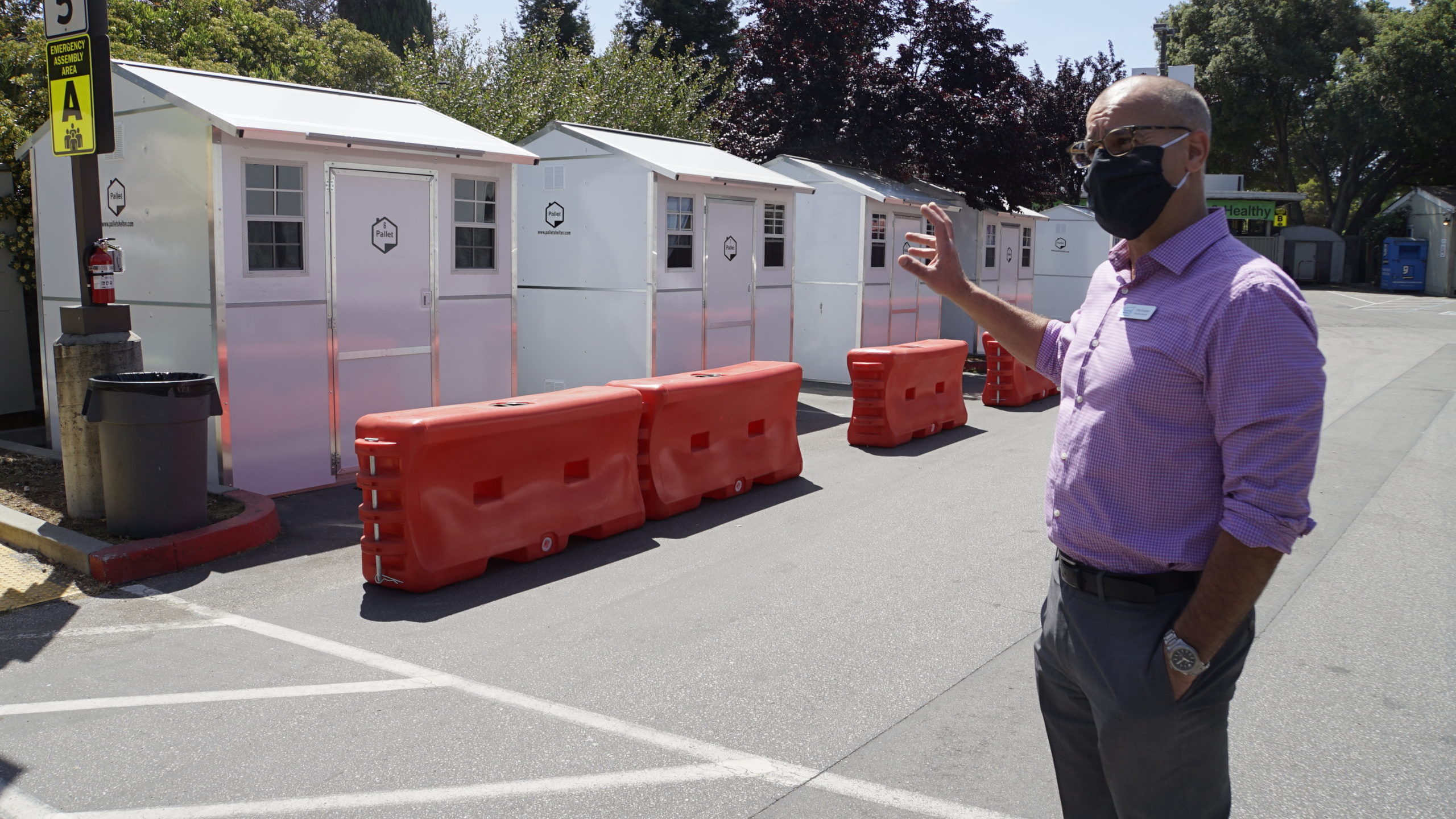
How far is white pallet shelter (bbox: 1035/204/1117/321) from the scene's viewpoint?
26.7 metres

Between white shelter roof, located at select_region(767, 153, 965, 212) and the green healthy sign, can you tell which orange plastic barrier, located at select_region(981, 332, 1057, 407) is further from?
the green healthy sign

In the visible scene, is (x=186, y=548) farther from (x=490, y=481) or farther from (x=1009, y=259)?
(x=1009, y=259)

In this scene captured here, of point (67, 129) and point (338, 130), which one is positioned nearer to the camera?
point (67, 129)

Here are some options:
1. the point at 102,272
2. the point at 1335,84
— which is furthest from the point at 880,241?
the point at 1335,84

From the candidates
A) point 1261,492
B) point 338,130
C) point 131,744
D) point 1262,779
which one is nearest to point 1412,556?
point 1262,779

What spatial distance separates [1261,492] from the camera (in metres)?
2.29

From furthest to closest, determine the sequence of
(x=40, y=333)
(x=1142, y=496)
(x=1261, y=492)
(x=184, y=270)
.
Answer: (x=40, y=333) → (x=184, y=270) → (x=1142, y=496) → (x=1261, y=492)

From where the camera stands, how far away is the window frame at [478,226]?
10.3 metres

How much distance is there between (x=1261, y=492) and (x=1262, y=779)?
8.07 ft

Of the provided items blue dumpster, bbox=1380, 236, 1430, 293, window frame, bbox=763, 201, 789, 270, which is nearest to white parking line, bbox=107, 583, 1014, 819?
window frame, bbox=763, 201, 789, 270

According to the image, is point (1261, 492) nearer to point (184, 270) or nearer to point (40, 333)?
point (184, 270)

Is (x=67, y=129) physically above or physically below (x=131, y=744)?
above

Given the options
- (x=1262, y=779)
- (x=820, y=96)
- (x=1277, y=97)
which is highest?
(x=1277, y=97)

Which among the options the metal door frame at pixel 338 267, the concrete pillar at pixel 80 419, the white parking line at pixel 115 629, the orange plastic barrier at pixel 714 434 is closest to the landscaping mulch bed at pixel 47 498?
the concrete pillar at pixel 80 419
